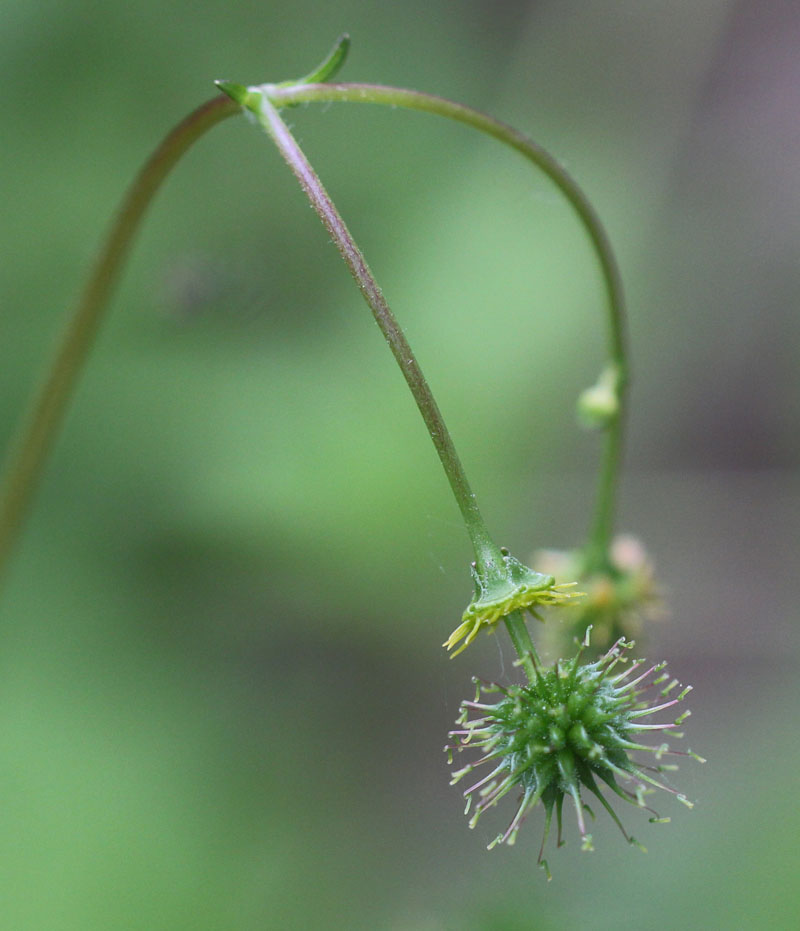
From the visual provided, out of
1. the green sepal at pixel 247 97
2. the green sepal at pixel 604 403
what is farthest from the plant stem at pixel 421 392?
the green sepal at pixel 604 403

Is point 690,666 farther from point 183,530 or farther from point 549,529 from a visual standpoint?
point 183,530

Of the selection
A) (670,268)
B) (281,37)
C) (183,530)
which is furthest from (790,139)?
(183,530)

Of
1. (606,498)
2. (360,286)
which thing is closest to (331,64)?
(360,286)

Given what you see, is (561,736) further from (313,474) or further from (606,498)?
(313,474)

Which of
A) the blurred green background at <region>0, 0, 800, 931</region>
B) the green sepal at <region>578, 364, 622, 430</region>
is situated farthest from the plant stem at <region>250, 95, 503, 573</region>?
the blurred green background at <region>0, 0, 800, 931</region>

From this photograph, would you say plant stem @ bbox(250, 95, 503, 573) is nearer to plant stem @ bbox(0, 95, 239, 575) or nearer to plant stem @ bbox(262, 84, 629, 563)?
plant stem @ bbox(262, 84, 629, 563)

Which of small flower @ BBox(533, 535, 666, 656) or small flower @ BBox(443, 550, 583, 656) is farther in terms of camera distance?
small flower @ BBox(533, 535, 666, 656)
